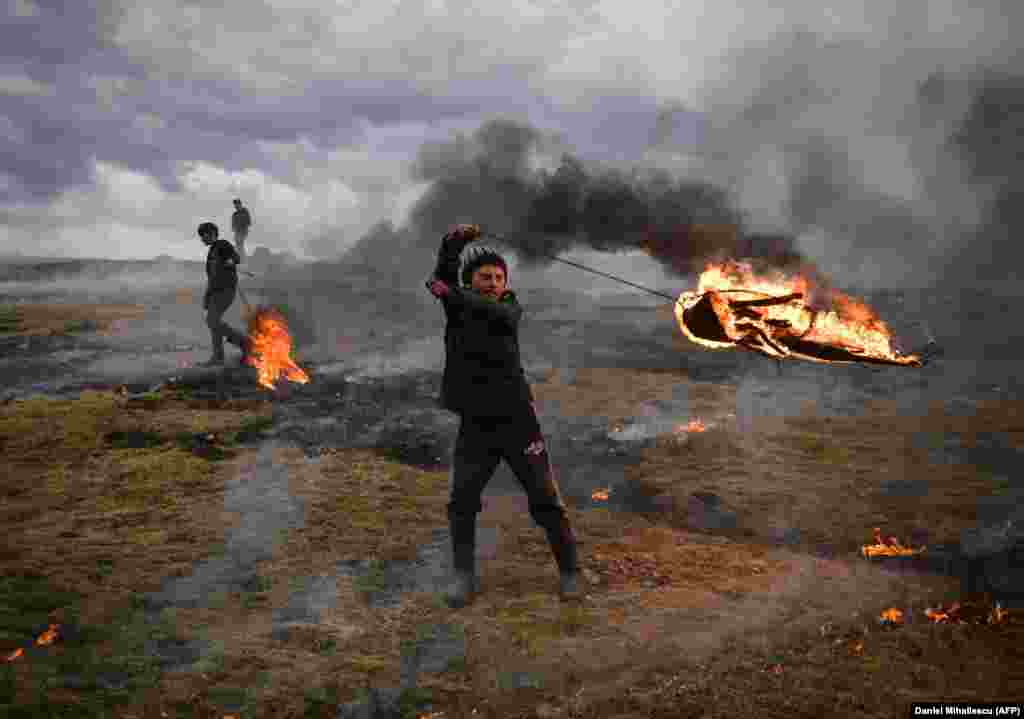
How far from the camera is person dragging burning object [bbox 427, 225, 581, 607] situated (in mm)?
4148

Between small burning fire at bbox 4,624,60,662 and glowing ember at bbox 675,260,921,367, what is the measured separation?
4.18 m

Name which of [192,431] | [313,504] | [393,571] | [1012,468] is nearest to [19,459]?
[192,431]

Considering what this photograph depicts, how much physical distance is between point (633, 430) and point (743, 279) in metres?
4.00

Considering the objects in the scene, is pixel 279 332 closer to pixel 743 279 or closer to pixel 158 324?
pixel 158 324

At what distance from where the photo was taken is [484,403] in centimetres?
416

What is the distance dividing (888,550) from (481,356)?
336 cm

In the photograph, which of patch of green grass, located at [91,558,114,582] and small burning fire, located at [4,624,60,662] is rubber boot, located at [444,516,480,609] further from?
patch of green grass, located at [91,558,114,582]

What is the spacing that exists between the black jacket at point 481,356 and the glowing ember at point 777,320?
3.85ft

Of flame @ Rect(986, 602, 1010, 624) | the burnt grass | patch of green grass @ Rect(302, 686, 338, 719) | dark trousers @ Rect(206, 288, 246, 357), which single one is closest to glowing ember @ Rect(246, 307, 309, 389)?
dark trousers @ Rect(206, 288, 246, 357)

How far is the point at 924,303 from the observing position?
63.2 ft

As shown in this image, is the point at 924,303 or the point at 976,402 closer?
the point at 976,402

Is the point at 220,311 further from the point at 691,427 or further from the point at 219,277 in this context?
the point at 691,427

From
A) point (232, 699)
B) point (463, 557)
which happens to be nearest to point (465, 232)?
point (463, 557)

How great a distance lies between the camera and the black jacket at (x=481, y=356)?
4148 millimetres
